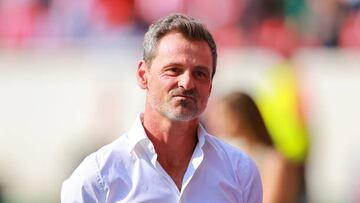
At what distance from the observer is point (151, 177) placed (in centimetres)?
358

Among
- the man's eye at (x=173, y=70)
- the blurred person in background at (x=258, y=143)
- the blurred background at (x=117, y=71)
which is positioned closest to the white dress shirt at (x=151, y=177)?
the man's eye at (x=173, y=70)

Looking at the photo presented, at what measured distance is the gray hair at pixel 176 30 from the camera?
361cm

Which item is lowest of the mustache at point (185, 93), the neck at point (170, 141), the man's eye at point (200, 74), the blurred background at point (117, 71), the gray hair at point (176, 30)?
the neck at point (170, 141)

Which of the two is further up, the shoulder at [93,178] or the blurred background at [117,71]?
the blurred background at [117,71]

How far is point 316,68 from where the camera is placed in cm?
1166

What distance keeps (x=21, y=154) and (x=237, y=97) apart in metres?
7.04

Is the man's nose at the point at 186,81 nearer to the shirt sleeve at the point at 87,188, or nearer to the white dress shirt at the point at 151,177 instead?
the white dress shirt at the point at 151,177

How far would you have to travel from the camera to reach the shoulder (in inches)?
138

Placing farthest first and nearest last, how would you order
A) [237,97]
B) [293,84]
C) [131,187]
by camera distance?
[293,84] < [237,97] < [131,187]

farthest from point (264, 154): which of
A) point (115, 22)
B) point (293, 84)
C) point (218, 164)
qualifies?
point (115, 22)

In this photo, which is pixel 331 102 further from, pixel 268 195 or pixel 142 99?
pixel 268 195

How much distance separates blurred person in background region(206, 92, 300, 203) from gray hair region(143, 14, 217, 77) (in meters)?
1.74

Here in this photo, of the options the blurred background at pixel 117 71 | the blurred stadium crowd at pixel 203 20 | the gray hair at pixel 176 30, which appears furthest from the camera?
the blurred stadium crowd at pixel 203 20

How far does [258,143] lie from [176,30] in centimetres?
193
